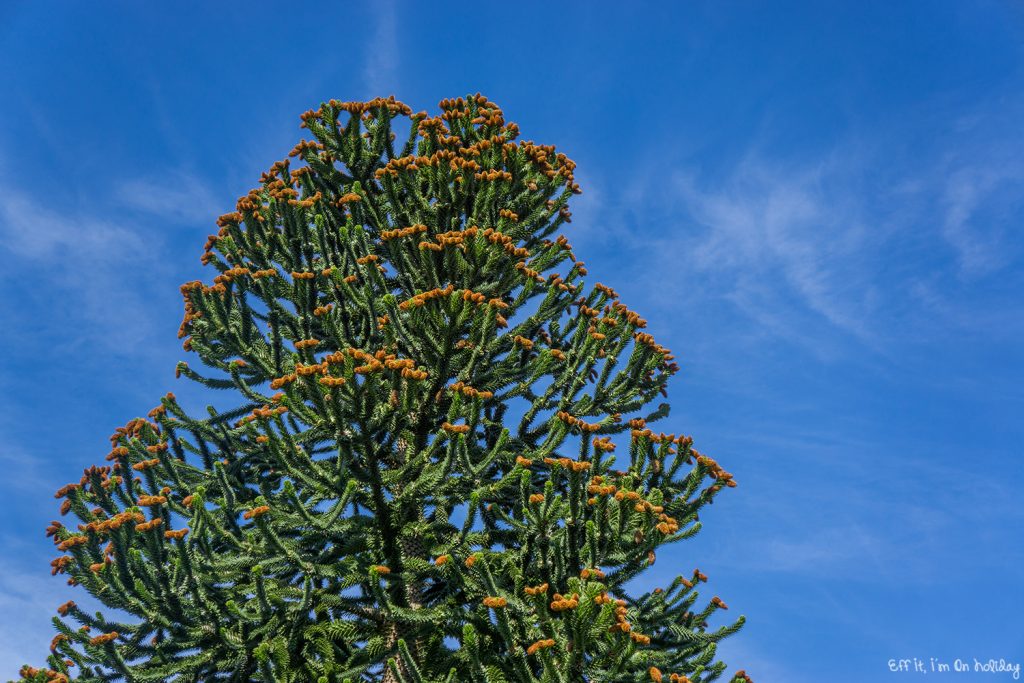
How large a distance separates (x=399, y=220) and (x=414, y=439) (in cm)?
308

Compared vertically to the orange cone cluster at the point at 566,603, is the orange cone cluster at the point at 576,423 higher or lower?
higher

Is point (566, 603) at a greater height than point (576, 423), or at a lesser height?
lesser

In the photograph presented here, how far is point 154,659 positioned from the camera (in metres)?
7.46

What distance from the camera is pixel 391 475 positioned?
7.68 m

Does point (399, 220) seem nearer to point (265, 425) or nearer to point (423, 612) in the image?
point (265, 425)

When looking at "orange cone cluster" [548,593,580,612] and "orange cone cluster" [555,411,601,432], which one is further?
"orange cone cluster" [555,411,601,432]

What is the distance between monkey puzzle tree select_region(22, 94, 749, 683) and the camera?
6.82 metres

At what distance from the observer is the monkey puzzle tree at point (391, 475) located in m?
6.82

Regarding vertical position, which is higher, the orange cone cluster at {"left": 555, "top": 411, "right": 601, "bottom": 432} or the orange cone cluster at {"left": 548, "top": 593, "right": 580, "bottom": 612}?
the orange cone cluster at {"left": 555, "top": 411, "right": 601, "bottom": 432}

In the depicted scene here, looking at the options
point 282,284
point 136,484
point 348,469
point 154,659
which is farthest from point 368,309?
point 154,659

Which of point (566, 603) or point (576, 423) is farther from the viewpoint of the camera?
point (576, 423)

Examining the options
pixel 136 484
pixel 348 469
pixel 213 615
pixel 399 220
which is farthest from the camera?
pixel 399 220

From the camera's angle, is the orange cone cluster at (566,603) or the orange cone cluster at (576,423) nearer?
the orange cone cluster at (566,603)

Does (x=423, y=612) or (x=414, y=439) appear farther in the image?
(x=414, y=439)
